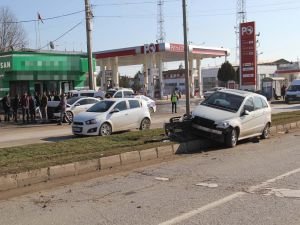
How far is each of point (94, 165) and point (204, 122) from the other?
5.08 metres

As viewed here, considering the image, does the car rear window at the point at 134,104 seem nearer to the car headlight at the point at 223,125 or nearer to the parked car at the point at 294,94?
the car headlight at the point at 223,125

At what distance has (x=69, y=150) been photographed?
1351 centimetres

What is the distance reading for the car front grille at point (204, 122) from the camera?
15.5 meters

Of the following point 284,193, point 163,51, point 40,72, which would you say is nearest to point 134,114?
point 284,193

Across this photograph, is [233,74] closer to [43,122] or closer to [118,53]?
[118,53]

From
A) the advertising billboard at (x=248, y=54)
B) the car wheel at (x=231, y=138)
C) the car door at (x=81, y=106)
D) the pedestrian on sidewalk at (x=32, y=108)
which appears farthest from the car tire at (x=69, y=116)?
the advertising billboard at (x=248, y=54)

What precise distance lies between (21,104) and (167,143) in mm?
16594

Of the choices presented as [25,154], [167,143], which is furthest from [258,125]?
[25,154]

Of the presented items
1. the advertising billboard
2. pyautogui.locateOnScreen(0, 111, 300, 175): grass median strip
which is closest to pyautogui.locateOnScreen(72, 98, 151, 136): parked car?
pyautogui.locateOnScreen(0, 111, 300, 175): grass median strip

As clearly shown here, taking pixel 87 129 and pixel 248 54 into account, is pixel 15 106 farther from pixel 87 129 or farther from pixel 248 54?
pixel 248 54

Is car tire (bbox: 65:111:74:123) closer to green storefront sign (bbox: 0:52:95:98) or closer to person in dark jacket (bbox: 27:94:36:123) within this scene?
person in dark jacket (bbox: 27:94:36:123)

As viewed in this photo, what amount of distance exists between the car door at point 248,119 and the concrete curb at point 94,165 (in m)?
1.19

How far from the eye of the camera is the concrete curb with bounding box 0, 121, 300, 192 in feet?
32.5

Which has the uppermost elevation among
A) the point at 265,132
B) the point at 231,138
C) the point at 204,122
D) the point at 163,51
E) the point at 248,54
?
the point at 163,51
